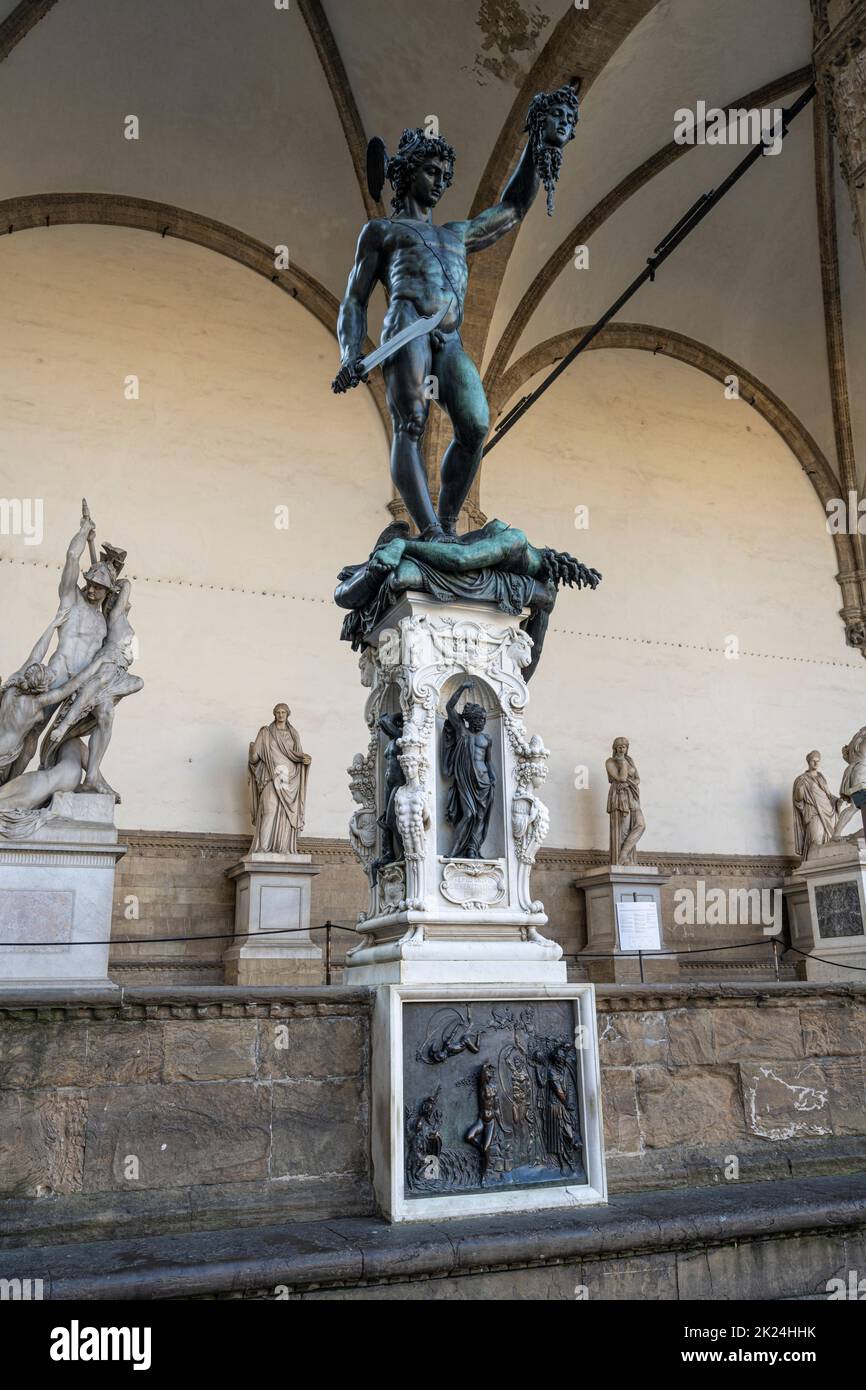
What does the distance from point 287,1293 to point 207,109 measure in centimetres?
1186

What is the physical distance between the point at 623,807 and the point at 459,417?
8.37m

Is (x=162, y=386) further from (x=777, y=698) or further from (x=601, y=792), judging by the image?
(x=777, y=698)

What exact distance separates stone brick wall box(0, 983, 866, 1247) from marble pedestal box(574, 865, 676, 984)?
683cm

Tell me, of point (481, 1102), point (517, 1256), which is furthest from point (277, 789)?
point (517, 1256)

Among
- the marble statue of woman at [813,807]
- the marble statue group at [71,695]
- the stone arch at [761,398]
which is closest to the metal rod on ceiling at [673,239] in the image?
the stone arch at [761,398]

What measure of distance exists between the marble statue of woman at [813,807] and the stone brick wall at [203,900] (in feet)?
7.25

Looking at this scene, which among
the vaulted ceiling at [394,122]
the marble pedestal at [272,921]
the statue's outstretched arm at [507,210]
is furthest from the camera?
the vaulted ceiling at [394,122]

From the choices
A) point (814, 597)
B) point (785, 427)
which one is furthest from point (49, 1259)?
point (785, 427)

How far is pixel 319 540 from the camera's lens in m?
11.6

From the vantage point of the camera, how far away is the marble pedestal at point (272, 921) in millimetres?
9461

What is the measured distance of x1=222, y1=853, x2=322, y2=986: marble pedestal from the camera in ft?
31.0

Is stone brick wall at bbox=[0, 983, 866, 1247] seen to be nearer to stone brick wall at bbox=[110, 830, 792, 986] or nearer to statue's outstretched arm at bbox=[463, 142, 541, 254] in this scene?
statue's outstretched arm at bbox=[463, 142, 541, 254]

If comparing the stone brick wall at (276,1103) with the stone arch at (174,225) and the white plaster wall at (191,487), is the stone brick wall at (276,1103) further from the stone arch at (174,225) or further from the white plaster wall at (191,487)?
the stone arch at (174,225)
